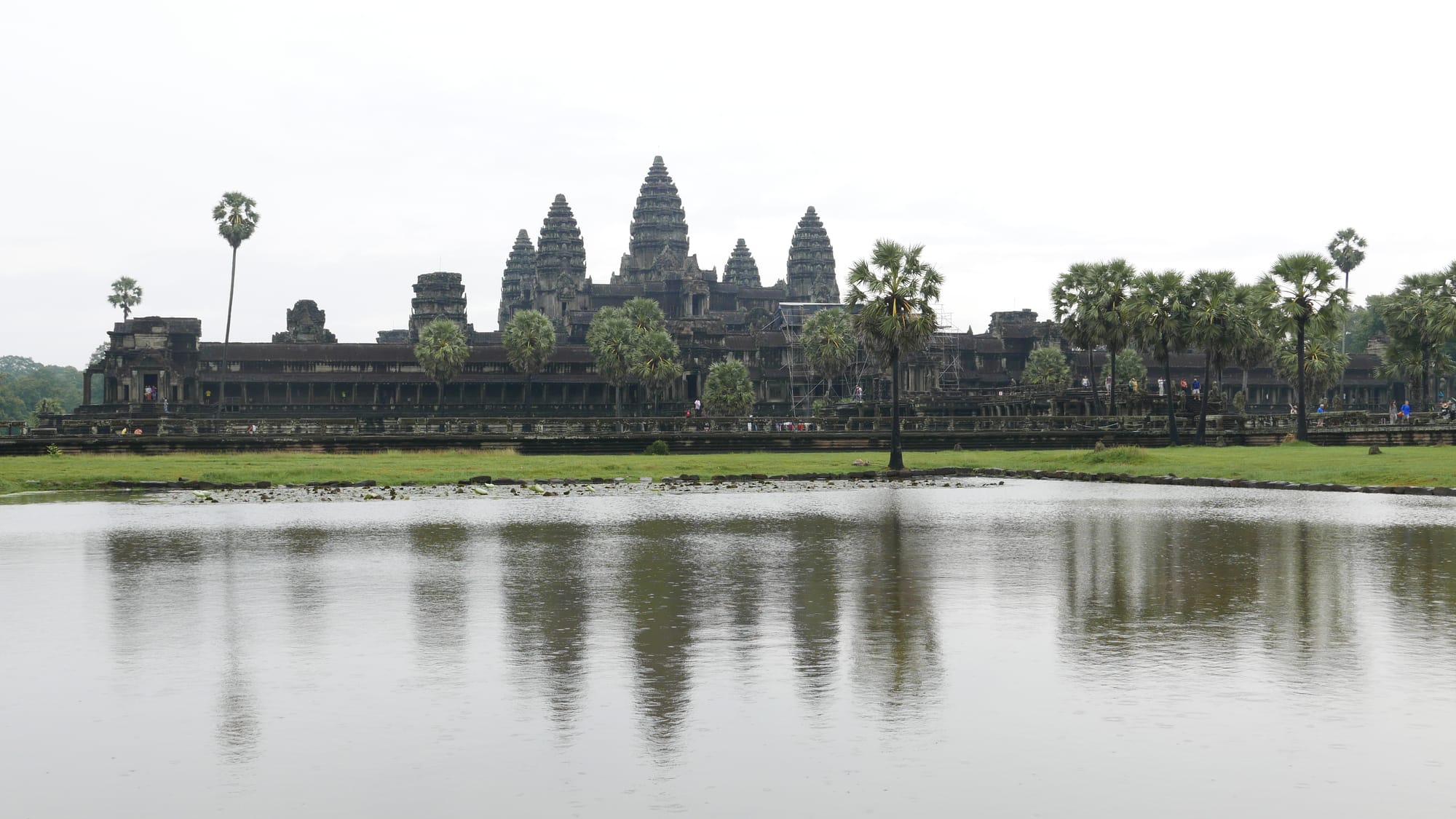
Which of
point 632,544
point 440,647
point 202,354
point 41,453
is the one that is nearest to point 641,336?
point 202,354

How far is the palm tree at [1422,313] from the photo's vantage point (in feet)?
266

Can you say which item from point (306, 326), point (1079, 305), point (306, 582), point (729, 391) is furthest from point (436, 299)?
point (306, 582)

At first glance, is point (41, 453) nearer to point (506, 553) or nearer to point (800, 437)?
point (800, 437)

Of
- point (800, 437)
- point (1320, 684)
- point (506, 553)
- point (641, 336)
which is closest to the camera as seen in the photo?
point (1320, 684)

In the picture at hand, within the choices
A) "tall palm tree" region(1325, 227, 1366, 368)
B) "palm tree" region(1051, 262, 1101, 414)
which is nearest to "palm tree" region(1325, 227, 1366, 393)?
"tall palm tree" region(1325, 227, 1366, 368)

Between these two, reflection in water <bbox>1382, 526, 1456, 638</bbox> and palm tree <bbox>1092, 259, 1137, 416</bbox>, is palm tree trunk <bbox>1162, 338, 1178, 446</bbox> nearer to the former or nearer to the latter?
palm tree <bbox>1092, 259, 1137, 416</bbox>

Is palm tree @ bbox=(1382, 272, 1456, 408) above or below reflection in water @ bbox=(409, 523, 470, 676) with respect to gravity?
above

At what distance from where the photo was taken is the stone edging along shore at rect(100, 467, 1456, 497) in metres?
38.0

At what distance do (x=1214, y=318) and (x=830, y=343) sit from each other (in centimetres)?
4805

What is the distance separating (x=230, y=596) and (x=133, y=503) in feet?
68.8

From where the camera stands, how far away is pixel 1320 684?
37.5 ft

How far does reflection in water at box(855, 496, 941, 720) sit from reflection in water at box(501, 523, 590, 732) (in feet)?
7.95

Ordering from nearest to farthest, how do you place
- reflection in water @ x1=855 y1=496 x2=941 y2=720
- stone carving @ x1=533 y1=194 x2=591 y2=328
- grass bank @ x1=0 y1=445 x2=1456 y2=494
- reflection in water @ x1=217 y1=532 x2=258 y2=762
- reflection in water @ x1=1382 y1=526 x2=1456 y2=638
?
reflection in water @ x1=217 y1=532 x2=258 y2=762 → reflection in water @ x1=855 y1=496 x2=941 y2=720 → reflection in water @ x1=1382 y1=526 x2=1456 y2=638 → grass bank @ x1=0 y1=445 x2=1456 y2=494 → stone carving @ x1=533 y1=194 x2=591 y2=328

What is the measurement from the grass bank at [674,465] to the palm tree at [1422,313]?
853 inches
